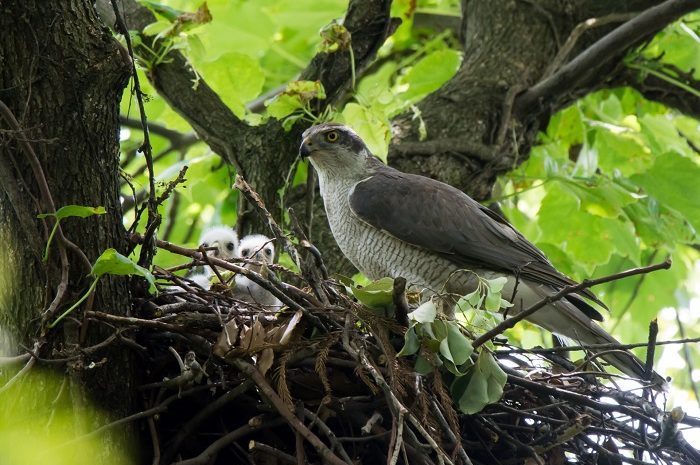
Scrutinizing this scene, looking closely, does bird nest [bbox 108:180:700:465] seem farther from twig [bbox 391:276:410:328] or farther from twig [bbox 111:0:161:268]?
twig [bbox 111:0:161:268]

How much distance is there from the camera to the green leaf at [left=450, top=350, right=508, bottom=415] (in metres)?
3.24

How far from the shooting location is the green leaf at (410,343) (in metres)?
3.21

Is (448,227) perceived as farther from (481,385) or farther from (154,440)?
(154,440)

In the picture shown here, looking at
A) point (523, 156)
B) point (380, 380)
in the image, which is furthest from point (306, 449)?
point (523, 156)

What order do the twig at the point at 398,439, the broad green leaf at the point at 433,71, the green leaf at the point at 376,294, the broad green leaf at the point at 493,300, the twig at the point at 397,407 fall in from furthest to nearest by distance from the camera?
the broad green leaf at the point at 433,71 < the broad green leaf at the point at 493,300 < the green leaf at the point at 376,294 < the twig at the point at 397,407 < the twig at the point at 398,439

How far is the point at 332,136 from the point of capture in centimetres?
485

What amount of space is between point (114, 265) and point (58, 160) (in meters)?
0.40

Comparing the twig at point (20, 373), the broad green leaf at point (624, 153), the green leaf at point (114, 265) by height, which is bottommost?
the twig at point (20, 373)

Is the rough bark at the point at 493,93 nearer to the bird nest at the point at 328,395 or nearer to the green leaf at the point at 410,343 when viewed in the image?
the bird nest at the point at 328,395

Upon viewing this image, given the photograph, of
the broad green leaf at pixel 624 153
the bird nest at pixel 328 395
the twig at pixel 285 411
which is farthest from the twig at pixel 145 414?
the broad green leaf at pixel 624 153

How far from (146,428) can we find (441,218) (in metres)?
1.96

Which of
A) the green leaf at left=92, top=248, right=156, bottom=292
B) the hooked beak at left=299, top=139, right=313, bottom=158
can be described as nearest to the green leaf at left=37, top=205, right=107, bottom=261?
the green leaf at left=92, top=248, right=156, bottom=292

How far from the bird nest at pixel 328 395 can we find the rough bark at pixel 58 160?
0.56 feet

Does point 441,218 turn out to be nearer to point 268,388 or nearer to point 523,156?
A: point 523,156
